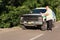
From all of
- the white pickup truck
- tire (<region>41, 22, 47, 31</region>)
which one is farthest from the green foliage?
tire (<region>41, 22, 47, 31</region>)

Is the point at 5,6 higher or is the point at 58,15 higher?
the point at 5,6

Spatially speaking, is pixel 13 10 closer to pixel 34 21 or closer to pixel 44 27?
pixel 34 21

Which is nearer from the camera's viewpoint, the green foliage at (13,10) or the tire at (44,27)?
the tire at (44,27)

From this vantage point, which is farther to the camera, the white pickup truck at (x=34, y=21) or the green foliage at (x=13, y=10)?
the green foliage at (x=13, y=10)

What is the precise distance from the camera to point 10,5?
24297 mm

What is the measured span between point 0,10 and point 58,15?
999cm

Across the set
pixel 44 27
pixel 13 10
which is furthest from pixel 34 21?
pixel 13 10

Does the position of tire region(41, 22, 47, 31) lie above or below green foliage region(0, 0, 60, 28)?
below

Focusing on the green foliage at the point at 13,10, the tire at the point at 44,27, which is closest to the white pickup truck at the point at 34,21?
the tire at the point at 44,27

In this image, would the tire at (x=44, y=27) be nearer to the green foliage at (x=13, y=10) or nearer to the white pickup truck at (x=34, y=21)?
the white pickup truck at (x=34, y=21)

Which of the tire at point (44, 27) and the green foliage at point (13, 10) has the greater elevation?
the green foliage at point (13, 10)

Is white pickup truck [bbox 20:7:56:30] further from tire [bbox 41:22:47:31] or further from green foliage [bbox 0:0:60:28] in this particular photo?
green foliage [bbox 0:0:60:28]

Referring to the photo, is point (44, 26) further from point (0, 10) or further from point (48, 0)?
point (48, 0)

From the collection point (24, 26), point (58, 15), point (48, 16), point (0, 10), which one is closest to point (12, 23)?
point (0, 10)
